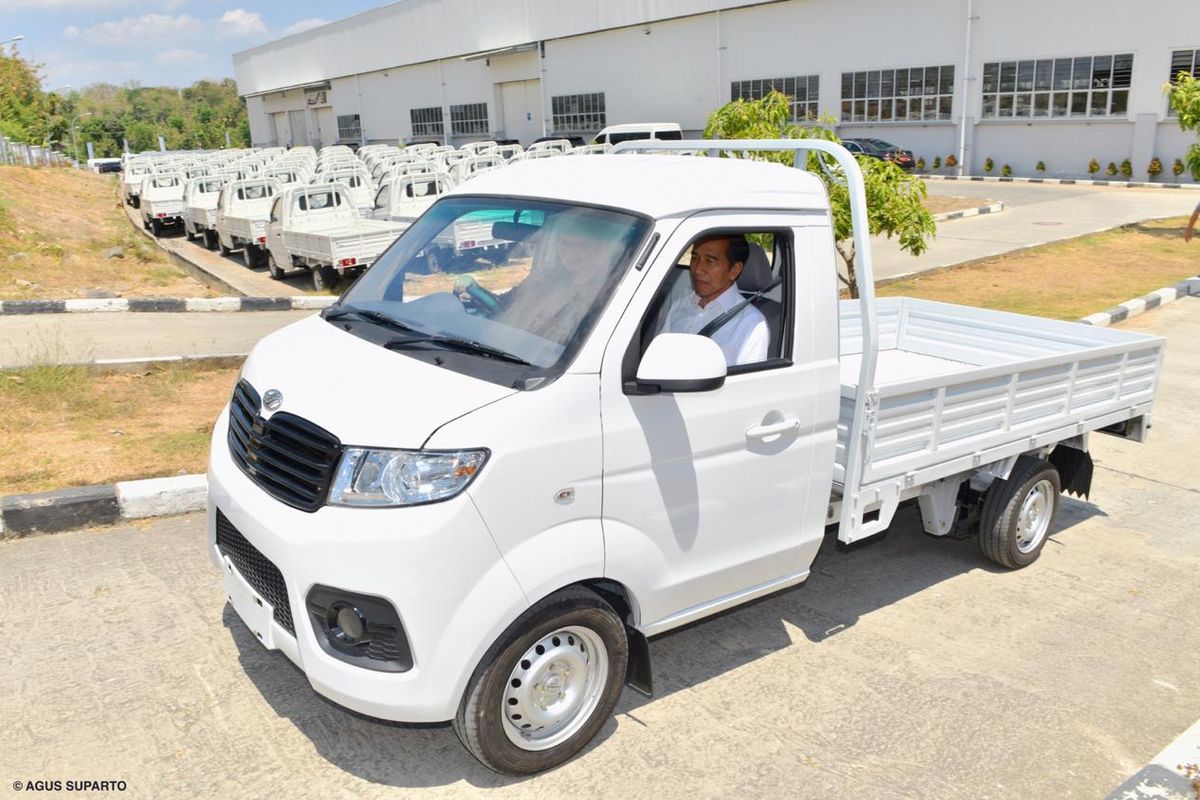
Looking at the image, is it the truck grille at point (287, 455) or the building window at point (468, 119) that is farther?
the building window at point (468, 119)

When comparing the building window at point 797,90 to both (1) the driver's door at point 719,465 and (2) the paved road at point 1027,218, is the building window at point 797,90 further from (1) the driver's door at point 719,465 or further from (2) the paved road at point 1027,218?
(1) the driver's door at point 719,465

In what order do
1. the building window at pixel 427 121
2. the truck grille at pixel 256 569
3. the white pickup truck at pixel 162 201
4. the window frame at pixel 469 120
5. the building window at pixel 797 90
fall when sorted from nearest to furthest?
the truck grille at pixel 256 569, the white pickup truck at pixel 162 201, the building window at pixel 797 90, the window frame at pixel 469 120, the building window at pixel 427 121

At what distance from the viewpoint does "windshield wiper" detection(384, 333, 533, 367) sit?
341 cm

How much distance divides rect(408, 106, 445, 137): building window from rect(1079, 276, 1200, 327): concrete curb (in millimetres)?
47792

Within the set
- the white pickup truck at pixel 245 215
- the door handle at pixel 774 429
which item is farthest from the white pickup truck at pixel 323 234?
the door handle at pixel 774 429

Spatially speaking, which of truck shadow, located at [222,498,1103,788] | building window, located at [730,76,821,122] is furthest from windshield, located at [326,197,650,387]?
building window, located at [730,76,821,122]

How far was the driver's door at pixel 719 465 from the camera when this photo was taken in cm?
343

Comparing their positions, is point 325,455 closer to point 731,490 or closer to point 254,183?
point 731,490

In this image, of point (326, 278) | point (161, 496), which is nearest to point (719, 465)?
point (161, 496)

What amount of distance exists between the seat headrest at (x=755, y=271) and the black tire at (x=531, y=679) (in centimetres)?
158

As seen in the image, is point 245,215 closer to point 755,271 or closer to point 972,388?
point 755,271

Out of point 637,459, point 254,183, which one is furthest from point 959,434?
point 254,183

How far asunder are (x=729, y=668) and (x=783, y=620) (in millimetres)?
588

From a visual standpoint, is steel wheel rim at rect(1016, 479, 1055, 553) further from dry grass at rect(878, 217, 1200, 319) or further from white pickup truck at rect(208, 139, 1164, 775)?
dry grass at rect(878, 217, 1200, 319)
